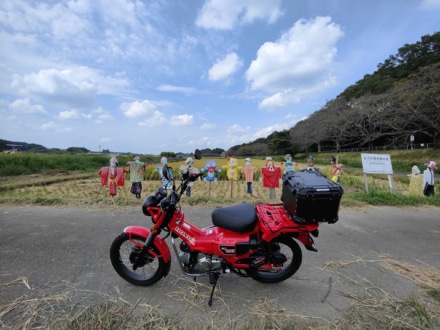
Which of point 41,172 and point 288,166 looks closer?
point 288,166

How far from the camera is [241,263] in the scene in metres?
2.68

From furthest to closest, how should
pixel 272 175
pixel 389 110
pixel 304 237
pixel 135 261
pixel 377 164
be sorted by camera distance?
pixel 389 110, pixel 272 175, pixel 377 164, pixel 135 261, pixel 304 237

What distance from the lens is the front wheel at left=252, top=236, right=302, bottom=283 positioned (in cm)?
270

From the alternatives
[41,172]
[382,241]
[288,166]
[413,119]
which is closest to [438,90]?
[413,119]

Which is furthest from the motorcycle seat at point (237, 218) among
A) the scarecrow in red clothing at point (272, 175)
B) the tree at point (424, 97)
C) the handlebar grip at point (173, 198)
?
the tree at point (424, 97)

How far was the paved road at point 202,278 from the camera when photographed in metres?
2.52

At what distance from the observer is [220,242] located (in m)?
2.64

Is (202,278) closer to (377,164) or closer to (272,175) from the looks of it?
(272,175)

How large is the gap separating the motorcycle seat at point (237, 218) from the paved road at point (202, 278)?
750mm

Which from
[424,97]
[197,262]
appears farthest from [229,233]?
[424,97]

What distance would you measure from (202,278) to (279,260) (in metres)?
1.01

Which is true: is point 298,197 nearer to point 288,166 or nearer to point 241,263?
point 241,263

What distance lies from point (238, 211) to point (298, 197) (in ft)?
2.28

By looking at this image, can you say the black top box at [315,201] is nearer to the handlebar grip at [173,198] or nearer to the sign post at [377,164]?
the handlebar grip at [173,198]
